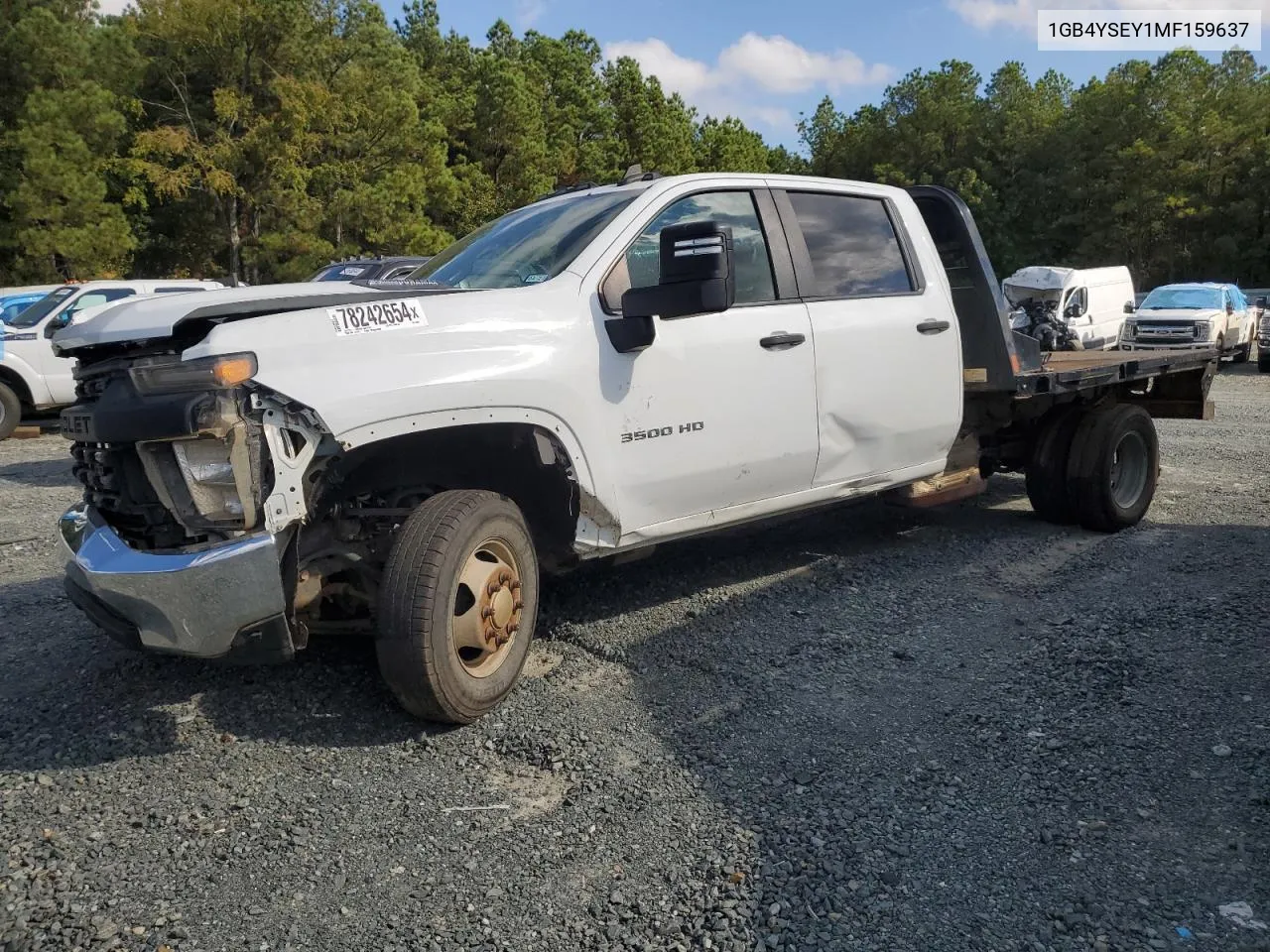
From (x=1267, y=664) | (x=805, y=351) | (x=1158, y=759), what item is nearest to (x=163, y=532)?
(x=805, y=351)

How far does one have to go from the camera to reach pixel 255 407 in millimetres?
3055

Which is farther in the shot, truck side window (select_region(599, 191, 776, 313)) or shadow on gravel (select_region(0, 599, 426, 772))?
truck side window (select_region(599, 191, 776, 313))

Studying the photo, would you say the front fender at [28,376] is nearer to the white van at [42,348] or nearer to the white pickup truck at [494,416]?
the white van at [42,348]

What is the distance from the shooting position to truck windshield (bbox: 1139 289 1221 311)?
906 inches

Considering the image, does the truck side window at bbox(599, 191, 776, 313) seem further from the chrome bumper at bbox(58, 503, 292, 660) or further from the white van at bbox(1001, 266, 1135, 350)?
the white van at bbox(1001, 266, 1135, 350)

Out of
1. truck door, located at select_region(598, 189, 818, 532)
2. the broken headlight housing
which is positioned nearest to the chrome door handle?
truck door, located at select_region(598, 189, 818, 532)

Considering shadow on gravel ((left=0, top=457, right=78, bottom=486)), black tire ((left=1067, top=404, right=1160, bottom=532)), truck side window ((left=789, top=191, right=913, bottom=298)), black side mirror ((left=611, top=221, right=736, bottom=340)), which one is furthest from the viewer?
shadow on gravel ((left=0, top=457, right=78, bottom=486))

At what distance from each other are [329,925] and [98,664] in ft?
7.46

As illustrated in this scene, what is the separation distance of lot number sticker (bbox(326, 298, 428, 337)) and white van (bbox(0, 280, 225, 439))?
32.5 ft

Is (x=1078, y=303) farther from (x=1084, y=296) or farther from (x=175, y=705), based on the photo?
(x=175, y=705)

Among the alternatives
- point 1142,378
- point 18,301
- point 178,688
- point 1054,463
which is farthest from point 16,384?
point 1142,378

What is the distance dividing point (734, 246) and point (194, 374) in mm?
2470

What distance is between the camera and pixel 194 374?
301cm

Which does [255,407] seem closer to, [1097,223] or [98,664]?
[98,664]
